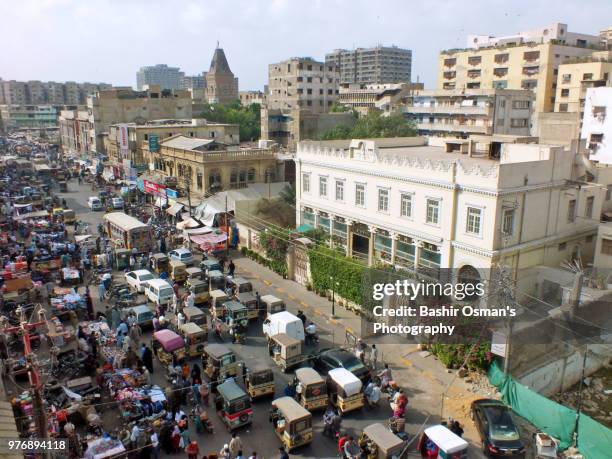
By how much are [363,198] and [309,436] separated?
1890cm

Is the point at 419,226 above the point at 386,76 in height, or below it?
below

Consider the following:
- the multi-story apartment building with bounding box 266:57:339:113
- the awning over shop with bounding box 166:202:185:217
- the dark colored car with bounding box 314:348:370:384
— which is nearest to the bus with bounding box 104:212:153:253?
the awning over shop with bounding box 166:202:185:217

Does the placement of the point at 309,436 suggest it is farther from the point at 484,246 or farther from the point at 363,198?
the point at 363,198

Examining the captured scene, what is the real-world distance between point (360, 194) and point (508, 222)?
10245 mm

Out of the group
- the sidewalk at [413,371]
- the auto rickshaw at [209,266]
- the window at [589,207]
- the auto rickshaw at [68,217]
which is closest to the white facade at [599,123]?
the window at [589,207]

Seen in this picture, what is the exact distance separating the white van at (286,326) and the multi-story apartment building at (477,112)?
52228 mm

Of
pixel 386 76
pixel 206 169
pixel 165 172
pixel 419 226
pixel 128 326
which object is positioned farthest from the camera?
pixel 386 76

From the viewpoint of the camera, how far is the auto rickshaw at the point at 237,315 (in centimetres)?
2433

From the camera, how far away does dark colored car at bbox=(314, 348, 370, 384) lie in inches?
776

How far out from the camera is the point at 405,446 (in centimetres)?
1612

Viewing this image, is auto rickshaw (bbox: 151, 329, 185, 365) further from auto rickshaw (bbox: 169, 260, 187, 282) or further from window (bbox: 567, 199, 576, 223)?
window (bbox: 567, 199, 576, 223)

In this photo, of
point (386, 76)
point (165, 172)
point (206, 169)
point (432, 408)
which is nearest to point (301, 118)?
point (165, 172)

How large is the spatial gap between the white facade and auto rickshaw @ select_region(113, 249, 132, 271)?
44361 mm

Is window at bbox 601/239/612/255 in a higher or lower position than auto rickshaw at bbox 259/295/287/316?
higher
